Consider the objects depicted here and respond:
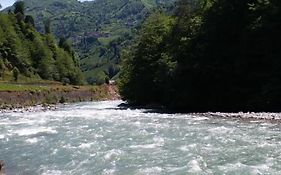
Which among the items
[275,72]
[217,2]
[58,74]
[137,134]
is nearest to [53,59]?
[58,74]

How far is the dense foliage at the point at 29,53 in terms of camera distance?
505 ft

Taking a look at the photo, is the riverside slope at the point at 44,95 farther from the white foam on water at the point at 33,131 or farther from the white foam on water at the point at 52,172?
the white foam on water at the point at 52,172

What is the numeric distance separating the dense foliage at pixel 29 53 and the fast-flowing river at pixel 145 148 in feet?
355

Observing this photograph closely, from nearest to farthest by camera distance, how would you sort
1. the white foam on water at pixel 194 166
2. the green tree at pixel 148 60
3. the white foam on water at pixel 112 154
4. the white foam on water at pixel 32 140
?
the white foam on water at pixel 194 166
the white foam on water at pixel 112 154
the white foam on water at pixel 32 140
the green tree at pixel 148 60

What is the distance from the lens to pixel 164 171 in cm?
2103

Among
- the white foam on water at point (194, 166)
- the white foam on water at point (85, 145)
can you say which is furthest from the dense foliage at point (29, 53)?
the white foam on water at point (194, 166)

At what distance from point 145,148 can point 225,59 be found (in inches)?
1264

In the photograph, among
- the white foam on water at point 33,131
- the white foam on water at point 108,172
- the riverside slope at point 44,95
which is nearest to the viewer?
the white foam on water at point 108,172

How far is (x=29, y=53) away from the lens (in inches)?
6654

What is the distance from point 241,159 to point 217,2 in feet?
135

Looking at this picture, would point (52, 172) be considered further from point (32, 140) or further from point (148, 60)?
point (148, 60)

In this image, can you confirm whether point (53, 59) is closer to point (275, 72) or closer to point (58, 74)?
point (58, 74)

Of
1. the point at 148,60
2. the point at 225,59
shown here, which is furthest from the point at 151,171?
the point at 148,60

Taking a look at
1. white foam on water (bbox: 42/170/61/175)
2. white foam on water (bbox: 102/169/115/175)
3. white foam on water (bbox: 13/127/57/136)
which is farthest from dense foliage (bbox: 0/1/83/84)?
white foam on water (bbox: 102/169/115/175)
